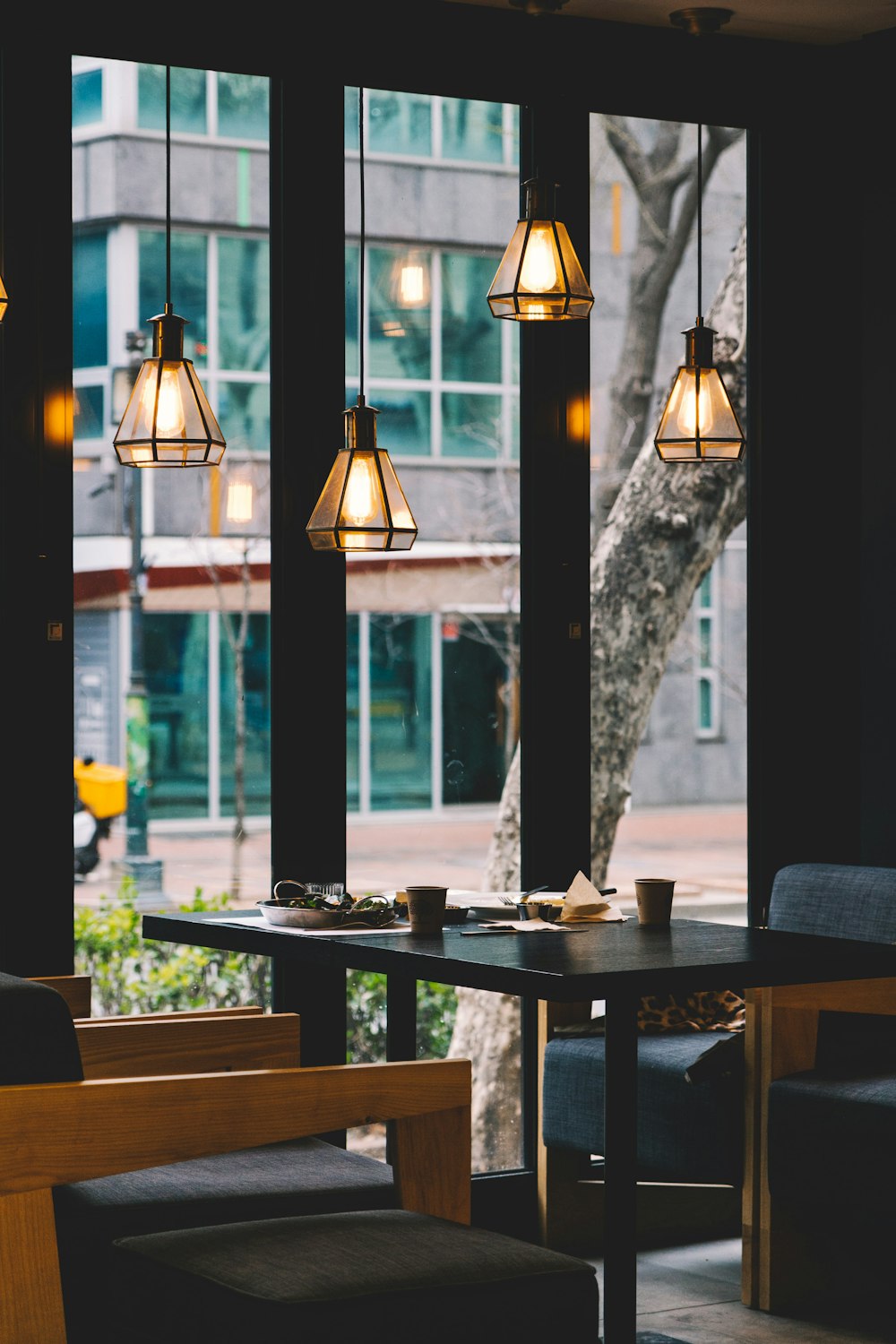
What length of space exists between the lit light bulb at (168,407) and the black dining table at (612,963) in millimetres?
961

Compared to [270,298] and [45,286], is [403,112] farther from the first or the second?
[45,286]

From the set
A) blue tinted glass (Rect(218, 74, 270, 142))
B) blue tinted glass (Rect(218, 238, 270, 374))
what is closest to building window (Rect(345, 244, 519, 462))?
blue tinted glass (Rect(218, 238, 270, 374))

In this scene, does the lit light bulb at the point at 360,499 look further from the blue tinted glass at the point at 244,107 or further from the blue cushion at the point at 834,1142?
the blue cushion at the point at 834,1142

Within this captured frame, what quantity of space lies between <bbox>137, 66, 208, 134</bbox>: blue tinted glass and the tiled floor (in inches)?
109

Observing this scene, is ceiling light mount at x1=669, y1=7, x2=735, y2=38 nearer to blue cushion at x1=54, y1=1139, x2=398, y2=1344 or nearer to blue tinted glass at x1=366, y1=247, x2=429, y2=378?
blue tinted glass at x1=366, y1=247, x2=429, y2=378

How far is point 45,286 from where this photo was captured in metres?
3.96

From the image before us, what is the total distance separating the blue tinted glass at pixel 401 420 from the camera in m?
4.42

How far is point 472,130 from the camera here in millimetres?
4500

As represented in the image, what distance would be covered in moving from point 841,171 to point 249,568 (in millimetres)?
1990

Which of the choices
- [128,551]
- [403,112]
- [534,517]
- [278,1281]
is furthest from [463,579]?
[278,1281]

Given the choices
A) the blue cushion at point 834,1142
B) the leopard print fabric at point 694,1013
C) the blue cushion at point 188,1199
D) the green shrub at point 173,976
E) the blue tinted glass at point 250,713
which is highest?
the blue tinted glass at point 250,713

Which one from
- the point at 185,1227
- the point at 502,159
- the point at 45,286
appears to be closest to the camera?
the point at 185,1227

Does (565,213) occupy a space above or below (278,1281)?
above

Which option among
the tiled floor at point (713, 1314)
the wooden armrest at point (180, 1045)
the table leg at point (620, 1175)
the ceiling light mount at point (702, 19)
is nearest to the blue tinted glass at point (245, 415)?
the ceiling light mount at point (702, 19)
